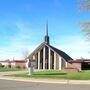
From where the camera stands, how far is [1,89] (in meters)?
18.1

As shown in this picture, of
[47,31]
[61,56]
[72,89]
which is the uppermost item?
[47,31]

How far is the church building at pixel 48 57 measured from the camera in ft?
200

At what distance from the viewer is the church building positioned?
60.9 metres

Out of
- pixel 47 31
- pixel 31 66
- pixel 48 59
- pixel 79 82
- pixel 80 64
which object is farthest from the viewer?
pixel 47 31

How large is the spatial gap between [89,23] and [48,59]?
32.8 metres

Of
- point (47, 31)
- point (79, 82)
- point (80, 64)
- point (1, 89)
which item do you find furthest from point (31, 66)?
point (47, 31)

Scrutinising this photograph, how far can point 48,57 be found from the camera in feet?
207

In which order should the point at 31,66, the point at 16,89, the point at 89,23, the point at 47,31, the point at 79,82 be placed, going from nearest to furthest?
the point at 16,89, the point at 79,82, the point at 89,23, the point at 31,66, the point at 47,31

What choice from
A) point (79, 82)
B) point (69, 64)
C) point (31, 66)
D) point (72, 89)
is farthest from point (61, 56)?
point (72, 89)

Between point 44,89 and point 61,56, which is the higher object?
point 61,56

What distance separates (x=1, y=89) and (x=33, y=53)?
4723 cm

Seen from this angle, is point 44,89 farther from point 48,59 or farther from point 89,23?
point 48,59

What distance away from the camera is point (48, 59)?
63438 millimetres

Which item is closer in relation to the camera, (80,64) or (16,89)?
(16,89)
